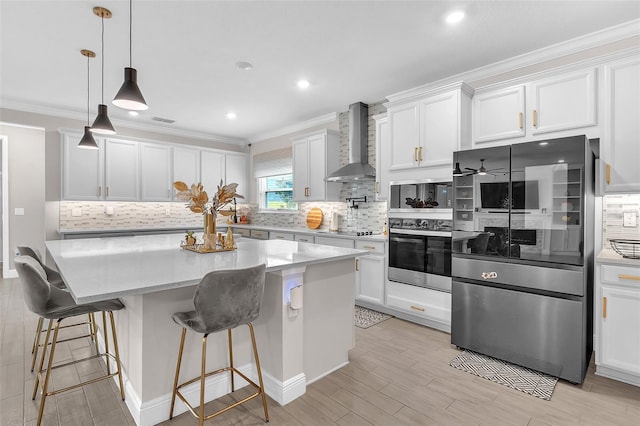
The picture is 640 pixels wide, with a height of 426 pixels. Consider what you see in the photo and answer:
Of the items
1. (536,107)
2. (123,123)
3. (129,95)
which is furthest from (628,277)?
(123,123)

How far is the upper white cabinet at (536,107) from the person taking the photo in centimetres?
278

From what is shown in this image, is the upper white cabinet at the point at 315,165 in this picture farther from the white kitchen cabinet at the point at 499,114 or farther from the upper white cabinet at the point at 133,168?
the white kitchen cabinet at the point at 499,114

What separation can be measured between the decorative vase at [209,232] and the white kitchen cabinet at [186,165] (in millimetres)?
3959

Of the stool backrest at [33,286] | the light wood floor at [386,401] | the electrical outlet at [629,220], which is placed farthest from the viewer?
the electrical outlet at [629,220]

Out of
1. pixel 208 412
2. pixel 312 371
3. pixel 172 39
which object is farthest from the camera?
pixel 172 39

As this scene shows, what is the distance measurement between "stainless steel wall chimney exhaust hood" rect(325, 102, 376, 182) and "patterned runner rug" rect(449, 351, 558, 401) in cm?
255

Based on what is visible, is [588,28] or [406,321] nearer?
[588,28]

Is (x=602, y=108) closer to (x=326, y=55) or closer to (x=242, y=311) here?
(x=326, y=55)

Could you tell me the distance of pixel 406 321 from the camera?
3.72m

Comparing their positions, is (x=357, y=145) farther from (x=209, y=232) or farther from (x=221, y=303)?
(x=221, y=303)

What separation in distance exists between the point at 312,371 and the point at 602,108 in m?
3.14

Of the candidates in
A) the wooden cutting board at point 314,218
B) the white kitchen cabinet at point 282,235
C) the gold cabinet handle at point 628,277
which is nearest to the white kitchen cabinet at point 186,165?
the white kitchen cabinet at point 282,235

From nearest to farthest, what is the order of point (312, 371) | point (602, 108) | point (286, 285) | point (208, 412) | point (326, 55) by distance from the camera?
point (208, 412), point (286, 285), point (312, 371), point (602, 108), point (326, 55)

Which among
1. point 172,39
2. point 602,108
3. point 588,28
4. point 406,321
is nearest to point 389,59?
point 588,28
